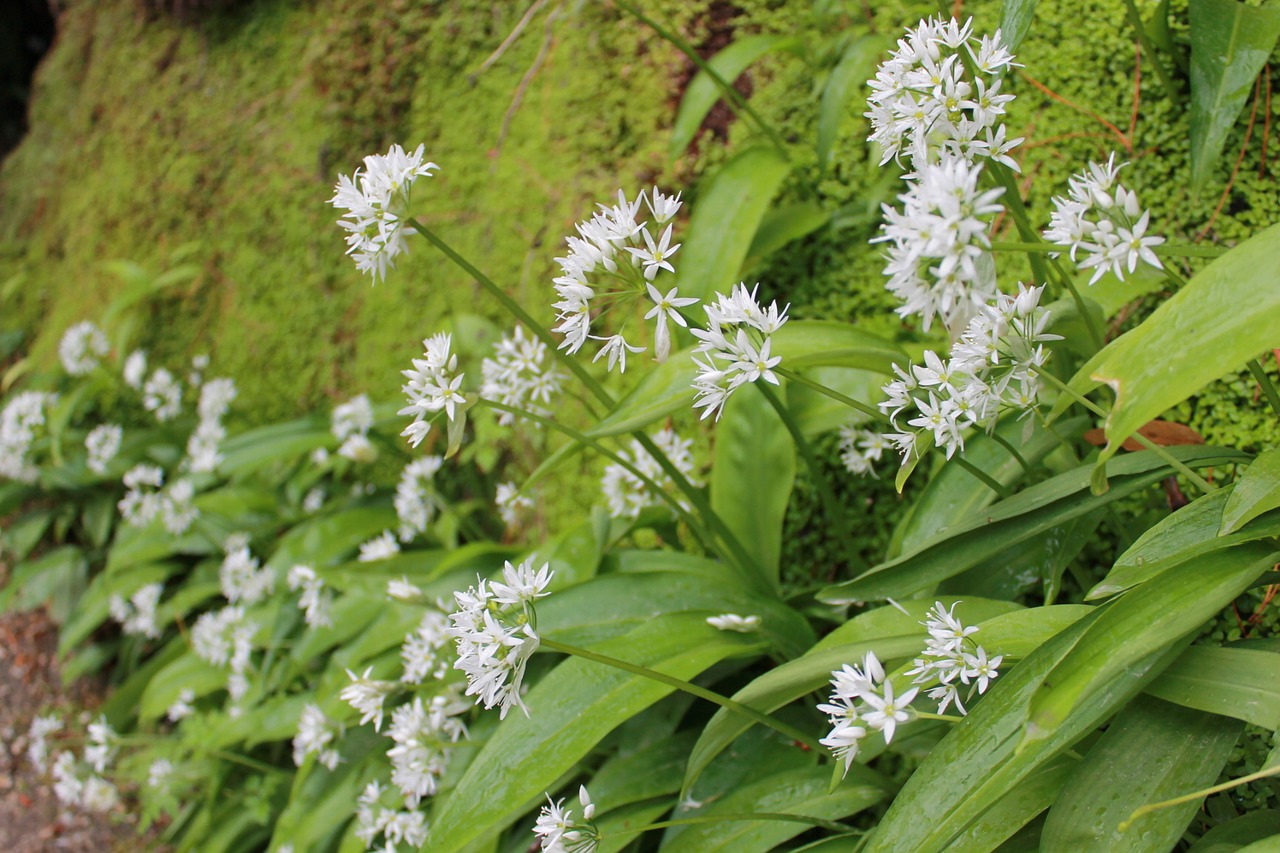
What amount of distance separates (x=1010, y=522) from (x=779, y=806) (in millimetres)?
684

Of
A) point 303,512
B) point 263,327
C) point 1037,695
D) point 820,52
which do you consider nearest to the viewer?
point 1037,695

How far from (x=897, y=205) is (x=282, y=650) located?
2.51 metres

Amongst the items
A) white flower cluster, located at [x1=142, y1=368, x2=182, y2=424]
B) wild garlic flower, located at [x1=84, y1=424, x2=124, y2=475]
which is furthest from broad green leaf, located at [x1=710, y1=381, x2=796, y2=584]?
wild garlic flower, located at [x1=84, y1=424, x2=124, y2=475]

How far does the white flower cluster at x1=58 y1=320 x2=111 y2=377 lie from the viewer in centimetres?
479

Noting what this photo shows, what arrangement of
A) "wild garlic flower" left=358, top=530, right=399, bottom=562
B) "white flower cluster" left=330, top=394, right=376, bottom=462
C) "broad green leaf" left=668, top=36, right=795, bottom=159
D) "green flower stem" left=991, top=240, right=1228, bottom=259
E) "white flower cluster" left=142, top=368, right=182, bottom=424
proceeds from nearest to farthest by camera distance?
"green flower stem" left=991, top=240, right=1228, bottom=259 → "broad green leaf" left=668, top=36, right=795, bottom=159 → "wild garlic flower" left=358, top=530, right=399, bottom=562 → "white flower cluster" left=330, top=394, right=376, bottom=462 → "white flower cluster" left=142, top=368, right=182, bottom=424

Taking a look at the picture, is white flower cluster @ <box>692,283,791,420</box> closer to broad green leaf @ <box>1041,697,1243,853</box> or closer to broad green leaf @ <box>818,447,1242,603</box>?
broad green leaf @ <box>818,447,1242,603</box>

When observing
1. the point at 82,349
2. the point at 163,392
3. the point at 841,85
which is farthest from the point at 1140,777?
the point at 82,349

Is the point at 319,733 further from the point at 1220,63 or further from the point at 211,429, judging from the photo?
the point at 1220,63

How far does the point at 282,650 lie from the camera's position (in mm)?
3203

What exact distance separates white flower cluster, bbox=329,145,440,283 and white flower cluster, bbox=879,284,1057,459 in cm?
84

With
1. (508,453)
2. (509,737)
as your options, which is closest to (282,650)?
(508,453)

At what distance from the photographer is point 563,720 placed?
5.41ft

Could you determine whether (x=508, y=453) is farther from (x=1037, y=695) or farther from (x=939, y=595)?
(x=1037, y=695)

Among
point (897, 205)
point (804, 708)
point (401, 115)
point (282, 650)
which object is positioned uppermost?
point (401, 115)
